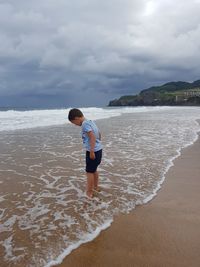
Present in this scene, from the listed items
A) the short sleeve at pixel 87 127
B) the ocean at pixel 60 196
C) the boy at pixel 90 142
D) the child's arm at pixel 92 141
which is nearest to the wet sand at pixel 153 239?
the ocean at pixel 60 196

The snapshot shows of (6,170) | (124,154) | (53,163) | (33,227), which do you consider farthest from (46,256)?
(124,154)

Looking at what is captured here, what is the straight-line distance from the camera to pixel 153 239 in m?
4.16

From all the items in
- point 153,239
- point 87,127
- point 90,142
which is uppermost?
point 87,127

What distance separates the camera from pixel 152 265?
3527 millimetres

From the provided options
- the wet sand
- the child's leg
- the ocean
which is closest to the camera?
the wet sand

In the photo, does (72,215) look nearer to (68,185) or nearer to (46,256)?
(46,256)

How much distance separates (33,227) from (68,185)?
7.62 feet

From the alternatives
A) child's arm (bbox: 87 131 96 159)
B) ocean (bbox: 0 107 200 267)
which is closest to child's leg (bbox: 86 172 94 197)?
ocean (bbox: 0 107 200 267)

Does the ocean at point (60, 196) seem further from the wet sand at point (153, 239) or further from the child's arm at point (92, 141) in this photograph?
the child's arm at point (92, 141)

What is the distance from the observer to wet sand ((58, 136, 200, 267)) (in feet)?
11.9

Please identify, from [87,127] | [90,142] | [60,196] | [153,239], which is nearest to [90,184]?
[60,196]

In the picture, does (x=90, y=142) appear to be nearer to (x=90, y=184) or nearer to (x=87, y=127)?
(x=87, y=127)

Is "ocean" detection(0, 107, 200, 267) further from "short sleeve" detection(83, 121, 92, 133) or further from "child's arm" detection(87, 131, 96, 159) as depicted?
"short sleeve" detection(83, 121, 92, 133)

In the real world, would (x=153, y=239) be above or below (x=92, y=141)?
below
